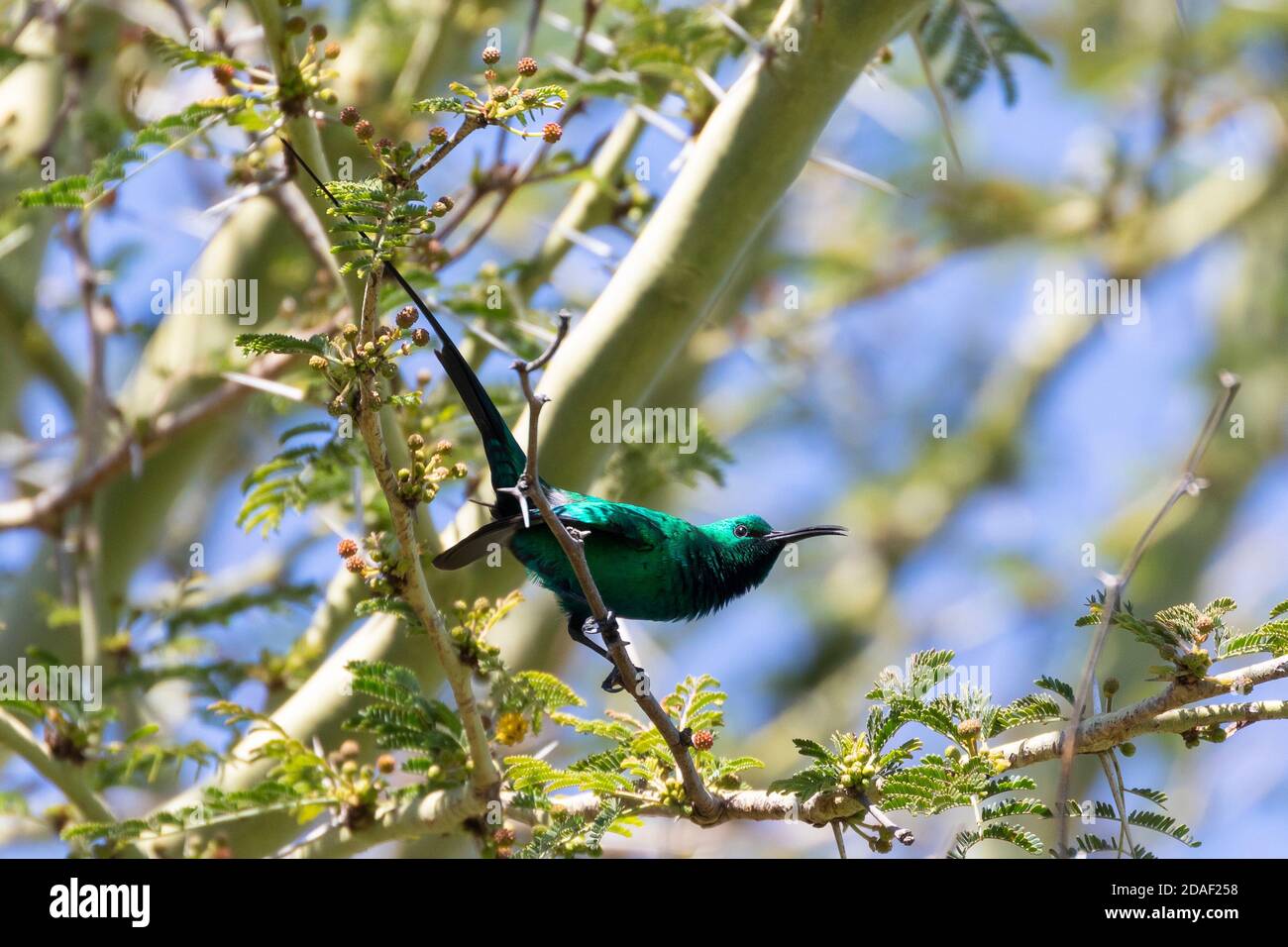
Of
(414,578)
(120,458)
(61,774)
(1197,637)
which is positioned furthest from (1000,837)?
(120,458)

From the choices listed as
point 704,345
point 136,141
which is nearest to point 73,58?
point 136,141

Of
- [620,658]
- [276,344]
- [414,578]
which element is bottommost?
[620,658]

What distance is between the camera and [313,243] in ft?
17.9

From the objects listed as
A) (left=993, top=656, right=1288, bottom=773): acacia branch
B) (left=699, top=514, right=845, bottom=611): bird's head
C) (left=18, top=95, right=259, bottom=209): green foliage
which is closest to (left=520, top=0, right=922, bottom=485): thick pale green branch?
(left=699, top=514, right=845, bottom=611): bird's head

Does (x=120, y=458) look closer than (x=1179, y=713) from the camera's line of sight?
No

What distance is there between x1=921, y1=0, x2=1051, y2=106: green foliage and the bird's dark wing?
125 inches

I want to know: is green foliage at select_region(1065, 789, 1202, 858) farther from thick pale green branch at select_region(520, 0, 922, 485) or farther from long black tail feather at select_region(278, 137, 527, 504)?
thick pale green branch at select_region(520, 0, 922, 485)

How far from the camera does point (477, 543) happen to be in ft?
16.3

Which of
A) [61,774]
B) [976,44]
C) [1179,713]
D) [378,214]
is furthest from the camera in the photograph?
[976,44]

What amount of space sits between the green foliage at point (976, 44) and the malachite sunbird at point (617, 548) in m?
2.33

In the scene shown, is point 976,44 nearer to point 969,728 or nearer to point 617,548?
point 617,548

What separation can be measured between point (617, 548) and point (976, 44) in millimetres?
2982

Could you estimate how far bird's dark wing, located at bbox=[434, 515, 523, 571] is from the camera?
4.83m

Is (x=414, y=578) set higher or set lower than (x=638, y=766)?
higher
